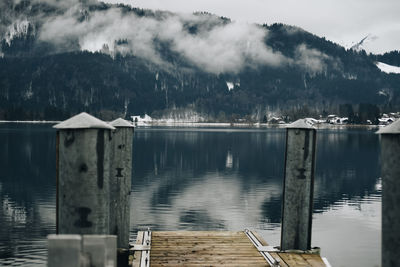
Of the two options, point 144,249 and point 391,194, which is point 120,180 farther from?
point 391,194

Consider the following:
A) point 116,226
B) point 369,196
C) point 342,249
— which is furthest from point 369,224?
point 116,226

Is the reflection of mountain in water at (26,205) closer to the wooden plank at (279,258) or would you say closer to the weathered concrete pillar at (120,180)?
the weathered concrete pillar at (120,180)

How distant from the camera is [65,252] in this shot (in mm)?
4133

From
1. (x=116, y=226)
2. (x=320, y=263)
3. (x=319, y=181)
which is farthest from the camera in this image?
(x=319, y=181)

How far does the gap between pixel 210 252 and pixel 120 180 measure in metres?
3.23

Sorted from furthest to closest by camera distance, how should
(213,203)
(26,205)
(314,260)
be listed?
(213,203), (26,205), (314,260)

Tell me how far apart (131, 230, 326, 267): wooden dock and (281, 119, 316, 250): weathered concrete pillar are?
436 millimetres

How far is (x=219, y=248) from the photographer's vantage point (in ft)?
41.3

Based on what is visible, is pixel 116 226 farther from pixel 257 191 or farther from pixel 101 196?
pixel 257 191

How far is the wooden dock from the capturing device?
36.3 ft

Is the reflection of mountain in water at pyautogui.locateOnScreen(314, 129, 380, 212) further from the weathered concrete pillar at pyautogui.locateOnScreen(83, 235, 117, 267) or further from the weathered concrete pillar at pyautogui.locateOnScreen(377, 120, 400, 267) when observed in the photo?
the weathered concrete pillar at pyautogui.locateOnScreen(83, 235, 117, 267)

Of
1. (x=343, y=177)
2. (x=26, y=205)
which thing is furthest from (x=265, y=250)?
(x=343, y=177)

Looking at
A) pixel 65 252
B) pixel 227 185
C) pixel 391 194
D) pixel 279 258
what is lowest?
pixel 227 185

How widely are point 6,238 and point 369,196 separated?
1322 inches
